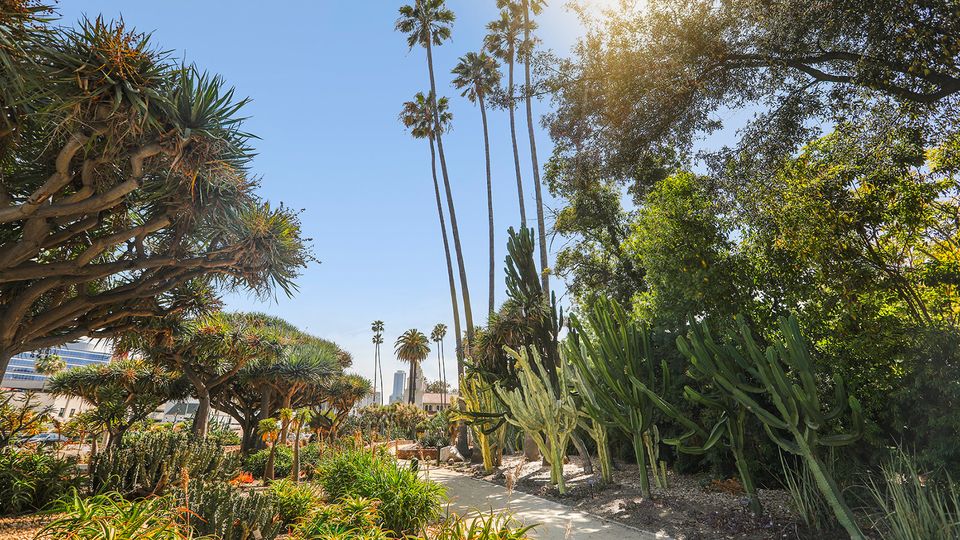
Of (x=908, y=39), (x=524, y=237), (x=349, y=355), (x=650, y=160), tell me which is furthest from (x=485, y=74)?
(x=349, y=355)

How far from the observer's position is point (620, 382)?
7914 mm

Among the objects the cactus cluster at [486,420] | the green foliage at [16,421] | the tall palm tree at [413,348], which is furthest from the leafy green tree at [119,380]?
the tall palm tree at [413,348]

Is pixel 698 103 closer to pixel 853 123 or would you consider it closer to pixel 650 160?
pixel 650 160

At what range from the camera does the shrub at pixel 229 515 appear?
4758 millimetres

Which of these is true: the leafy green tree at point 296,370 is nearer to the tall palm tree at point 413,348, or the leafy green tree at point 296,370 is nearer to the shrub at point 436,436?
the shrub at point 436,436

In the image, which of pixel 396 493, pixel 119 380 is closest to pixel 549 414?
pixel 396 493

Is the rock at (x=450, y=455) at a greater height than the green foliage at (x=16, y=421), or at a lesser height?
lesser

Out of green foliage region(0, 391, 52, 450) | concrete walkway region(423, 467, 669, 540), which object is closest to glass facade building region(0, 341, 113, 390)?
green foliage region(0, 391, 52, 450)

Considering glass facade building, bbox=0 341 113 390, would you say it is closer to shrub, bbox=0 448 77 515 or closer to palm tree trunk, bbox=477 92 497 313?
shrub, bbox=0 448 77 515

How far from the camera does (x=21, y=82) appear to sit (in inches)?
189

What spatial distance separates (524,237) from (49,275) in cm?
1011

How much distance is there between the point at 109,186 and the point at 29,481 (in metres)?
4.50

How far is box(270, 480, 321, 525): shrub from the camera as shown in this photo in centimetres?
616

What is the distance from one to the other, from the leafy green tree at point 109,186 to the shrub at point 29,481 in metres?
1.64
